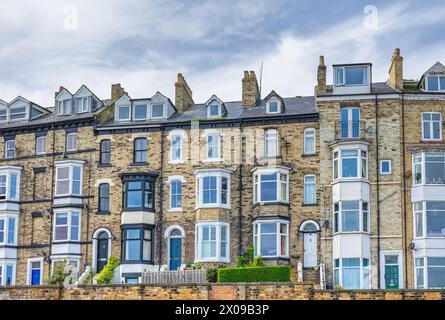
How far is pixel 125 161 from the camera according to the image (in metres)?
52.8

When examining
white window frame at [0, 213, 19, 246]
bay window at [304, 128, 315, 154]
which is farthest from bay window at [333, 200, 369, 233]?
white window frame at [0, 213, 19, 246]

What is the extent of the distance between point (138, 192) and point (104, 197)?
7.38 feet

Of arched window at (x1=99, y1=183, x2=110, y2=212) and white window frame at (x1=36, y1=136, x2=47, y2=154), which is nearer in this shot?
arched window at (x1=99, y1=183, x2=110, y2=212)

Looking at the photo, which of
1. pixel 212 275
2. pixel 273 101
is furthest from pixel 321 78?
pixel 212 275

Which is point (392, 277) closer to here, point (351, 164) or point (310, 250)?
point (310, 250)

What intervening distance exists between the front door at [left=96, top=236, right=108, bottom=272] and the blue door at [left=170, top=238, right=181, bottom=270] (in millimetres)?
3707

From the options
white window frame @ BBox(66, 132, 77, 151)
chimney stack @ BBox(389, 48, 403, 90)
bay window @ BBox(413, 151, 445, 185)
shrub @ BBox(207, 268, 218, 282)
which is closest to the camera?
shrub @ BBox(207, 268, 218, 282)

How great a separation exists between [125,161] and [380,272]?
15.6m

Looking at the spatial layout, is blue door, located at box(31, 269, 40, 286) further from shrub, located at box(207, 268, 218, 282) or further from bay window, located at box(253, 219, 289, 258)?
bay window, located at box(253, 219, 289, 258)

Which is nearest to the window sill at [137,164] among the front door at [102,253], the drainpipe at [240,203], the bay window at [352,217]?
the front door at [102,253]

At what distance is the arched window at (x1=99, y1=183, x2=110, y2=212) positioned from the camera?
52.5 meters

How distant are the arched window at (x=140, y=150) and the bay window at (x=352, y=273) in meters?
12.7

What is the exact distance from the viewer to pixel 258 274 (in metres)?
44.4

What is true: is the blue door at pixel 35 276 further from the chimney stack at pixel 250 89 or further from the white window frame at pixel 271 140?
the chimney stack at pixel 250 89
